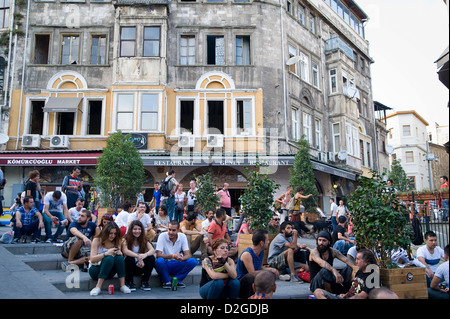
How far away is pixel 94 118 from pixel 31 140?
336 centimetres

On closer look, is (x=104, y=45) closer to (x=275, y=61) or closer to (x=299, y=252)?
(x=275, y=61)

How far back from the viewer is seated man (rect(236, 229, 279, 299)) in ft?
19.7

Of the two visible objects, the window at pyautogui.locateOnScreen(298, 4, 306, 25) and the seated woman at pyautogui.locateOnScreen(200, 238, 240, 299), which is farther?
the window at pyautogui.locateOnScreen(298, 4, 306, 25)

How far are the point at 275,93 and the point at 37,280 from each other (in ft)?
54.1

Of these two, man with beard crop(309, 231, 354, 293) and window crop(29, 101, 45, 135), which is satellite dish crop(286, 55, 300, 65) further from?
man with beard crop(309, 231, 354, 293)

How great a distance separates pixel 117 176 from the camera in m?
14.7

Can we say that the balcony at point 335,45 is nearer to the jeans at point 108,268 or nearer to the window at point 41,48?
the window at point 41,48

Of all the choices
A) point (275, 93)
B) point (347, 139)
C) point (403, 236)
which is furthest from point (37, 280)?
point (347, 139)

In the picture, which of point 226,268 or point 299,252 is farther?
point 299,252

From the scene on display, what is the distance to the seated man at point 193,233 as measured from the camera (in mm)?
8938

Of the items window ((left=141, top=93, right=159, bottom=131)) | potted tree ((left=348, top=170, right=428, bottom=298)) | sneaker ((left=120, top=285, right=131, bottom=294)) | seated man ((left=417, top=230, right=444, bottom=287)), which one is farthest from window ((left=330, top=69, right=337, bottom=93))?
sneaker ((left=120, top=285, right=131, bottom=294))

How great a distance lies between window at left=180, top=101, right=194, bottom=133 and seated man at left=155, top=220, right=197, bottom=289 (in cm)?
1283

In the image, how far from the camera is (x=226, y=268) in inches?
221

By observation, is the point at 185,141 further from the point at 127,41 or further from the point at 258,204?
the point at 258,204
